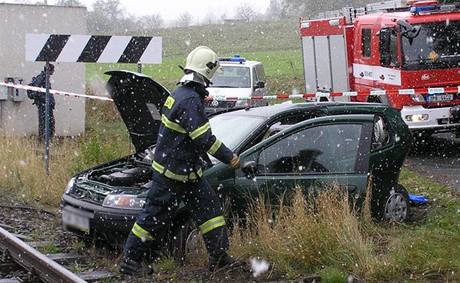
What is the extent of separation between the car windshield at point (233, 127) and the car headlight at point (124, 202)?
1066 millimetres

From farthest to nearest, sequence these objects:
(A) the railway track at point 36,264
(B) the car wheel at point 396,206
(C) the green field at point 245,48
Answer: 1. (C) the green field at point 245,48
2. (B) the car wheel at point 396,206
3. (A) the railway track at point 36,264

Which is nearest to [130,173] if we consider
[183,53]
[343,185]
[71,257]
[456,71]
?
[71,257]

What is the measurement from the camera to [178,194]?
650 cm

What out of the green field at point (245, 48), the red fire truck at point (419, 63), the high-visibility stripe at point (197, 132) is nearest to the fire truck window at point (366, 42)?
the red fire truck at point (419, 63)

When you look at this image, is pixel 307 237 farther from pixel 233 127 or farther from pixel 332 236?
pixel 233 127

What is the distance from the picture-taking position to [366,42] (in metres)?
16.3

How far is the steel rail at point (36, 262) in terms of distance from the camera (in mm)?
6055

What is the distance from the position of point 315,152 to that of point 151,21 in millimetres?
58010

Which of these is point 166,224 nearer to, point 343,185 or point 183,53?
point 343,185

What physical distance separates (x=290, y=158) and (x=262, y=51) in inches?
1605

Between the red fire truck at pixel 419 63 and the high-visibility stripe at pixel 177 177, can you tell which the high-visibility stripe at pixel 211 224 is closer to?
the high-visibility stripe at pixel 177 177

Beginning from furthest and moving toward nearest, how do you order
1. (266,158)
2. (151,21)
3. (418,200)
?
(151,21) < (418,200) < (266,158)

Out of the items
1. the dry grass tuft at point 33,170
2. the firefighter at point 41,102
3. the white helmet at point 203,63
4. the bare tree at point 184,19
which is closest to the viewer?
the white helmet at point 203,63

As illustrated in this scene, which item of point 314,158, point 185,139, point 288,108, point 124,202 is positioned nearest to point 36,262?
point 124,202
